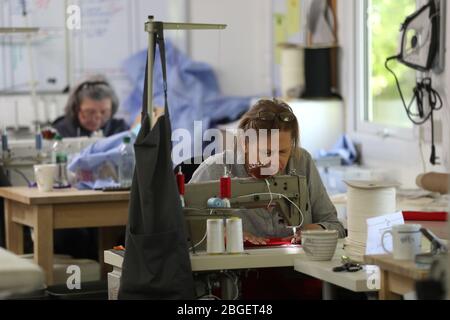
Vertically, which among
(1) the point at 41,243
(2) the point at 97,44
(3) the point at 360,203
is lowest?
(1) the point at 41,243

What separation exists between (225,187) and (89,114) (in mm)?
2953

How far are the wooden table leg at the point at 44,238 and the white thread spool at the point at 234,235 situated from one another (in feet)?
5.34

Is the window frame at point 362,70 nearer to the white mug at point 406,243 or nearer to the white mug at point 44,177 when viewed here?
the white mug at point 44,177

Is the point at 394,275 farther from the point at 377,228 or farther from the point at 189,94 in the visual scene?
the point at 189,94

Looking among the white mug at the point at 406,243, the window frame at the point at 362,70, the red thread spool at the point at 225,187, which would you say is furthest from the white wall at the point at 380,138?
the white mug at the point at 406,243

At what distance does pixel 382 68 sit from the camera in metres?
5.66

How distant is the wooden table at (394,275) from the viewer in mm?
2428

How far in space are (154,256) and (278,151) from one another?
2.36 ft

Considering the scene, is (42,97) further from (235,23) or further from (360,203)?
(360,203)

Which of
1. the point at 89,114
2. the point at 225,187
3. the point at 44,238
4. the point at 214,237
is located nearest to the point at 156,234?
the point at 214,237

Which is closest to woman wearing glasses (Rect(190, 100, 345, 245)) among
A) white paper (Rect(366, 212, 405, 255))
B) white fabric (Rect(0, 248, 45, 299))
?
white paper (Rect(366, 212, 405, 255))

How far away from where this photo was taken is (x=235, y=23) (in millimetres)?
7531
